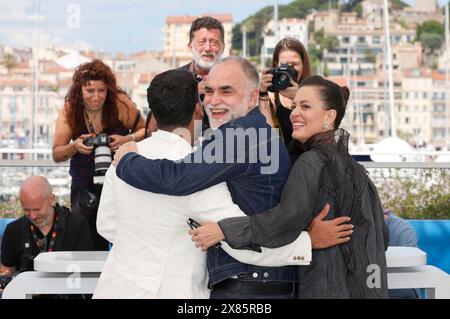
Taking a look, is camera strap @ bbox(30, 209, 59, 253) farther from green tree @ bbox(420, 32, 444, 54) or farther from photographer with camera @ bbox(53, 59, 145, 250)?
green tree @ bbox(420, 32, 444, 54)

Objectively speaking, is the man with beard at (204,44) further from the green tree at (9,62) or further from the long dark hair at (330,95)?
the green tree at (9,62)

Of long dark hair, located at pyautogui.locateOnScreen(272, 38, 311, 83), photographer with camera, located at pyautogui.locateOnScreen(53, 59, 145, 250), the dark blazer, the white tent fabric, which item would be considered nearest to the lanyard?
photographer with camera, located at pyautogui.locateOnScreen(53, 59, 145, 250)

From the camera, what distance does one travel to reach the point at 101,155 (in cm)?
388

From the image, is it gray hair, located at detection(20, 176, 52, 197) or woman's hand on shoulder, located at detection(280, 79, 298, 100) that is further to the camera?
gray hair, located at detection(20, 176, 52, 197)

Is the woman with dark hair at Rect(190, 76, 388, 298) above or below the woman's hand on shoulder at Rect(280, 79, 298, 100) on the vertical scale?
below

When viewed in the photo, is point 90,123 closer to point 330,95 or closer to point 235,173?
point 330,95

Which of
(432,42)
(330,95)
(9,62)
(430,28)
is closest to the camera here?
(330,95)

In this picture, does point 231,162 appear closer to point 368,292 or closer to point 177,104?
point 177,104

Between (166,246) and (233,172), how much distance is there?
27 centimetres

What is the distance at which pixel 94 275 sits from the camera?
2902 millimetres

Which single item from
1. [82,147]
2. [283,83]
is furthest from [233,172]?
[82,147]

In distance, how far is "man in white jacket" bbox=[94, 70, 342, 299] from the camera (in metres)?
2.43

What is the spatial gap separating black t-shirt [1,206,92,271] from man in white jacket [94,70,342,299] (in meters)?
1.51

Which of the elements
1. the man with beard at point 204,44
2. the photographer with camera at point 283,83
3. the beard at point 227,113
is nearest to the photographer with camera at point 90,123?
the man with beard at point 204,44
